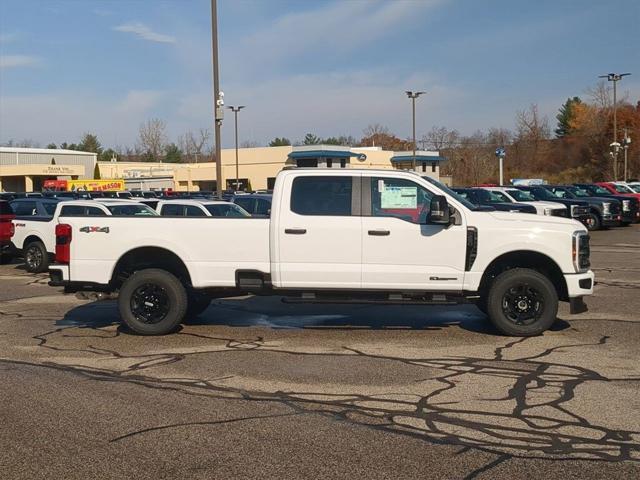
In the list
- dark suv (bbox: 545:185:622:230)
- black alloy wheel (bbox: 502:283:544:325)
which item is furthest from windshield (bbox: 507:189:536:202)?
black alloy wheel (bbox: 502:283:544:325)

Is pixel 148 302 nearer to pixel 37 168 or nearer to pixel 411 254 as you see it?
pixel 411 254

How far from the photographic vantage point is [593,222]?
102 ft

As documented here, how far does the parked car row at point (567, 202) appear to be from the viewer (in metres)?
25.9

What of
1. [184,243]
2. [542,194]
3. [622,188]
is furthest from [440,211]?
[622,188]

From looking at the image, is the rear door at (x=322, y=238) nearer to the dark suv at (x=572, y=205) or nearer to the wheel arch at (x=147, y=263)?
the wheel arch at (x=147, y=263)

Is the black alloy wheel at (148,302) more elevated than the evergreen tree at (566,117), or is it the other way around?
the evergreen tree at (566,117)

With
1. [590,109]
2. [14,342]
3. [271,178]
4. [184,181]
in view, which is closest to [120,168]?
[184,181]

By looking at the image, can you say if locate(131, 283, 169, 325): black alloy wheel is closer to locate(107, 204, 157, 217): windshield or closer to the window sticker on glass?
the window sticker on glass

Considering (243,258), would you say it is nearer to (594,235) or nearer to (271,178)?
(594,235)

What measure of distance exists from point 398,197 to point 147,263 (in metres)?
3.47

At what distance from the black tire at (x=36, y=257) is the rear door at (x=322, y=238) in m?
10.9

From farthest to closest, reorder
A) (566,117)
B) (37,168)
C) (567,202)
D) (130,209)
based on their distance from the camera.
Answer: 1. (566,117)
2. (37,168)
3. (567,202)
4. (130,209)

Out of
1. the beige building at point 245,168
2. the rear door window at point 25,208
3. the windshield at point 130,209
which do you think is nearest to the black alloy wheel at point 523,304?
the windshield at point 130,209

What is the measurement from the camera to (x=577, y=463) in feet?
17.4
